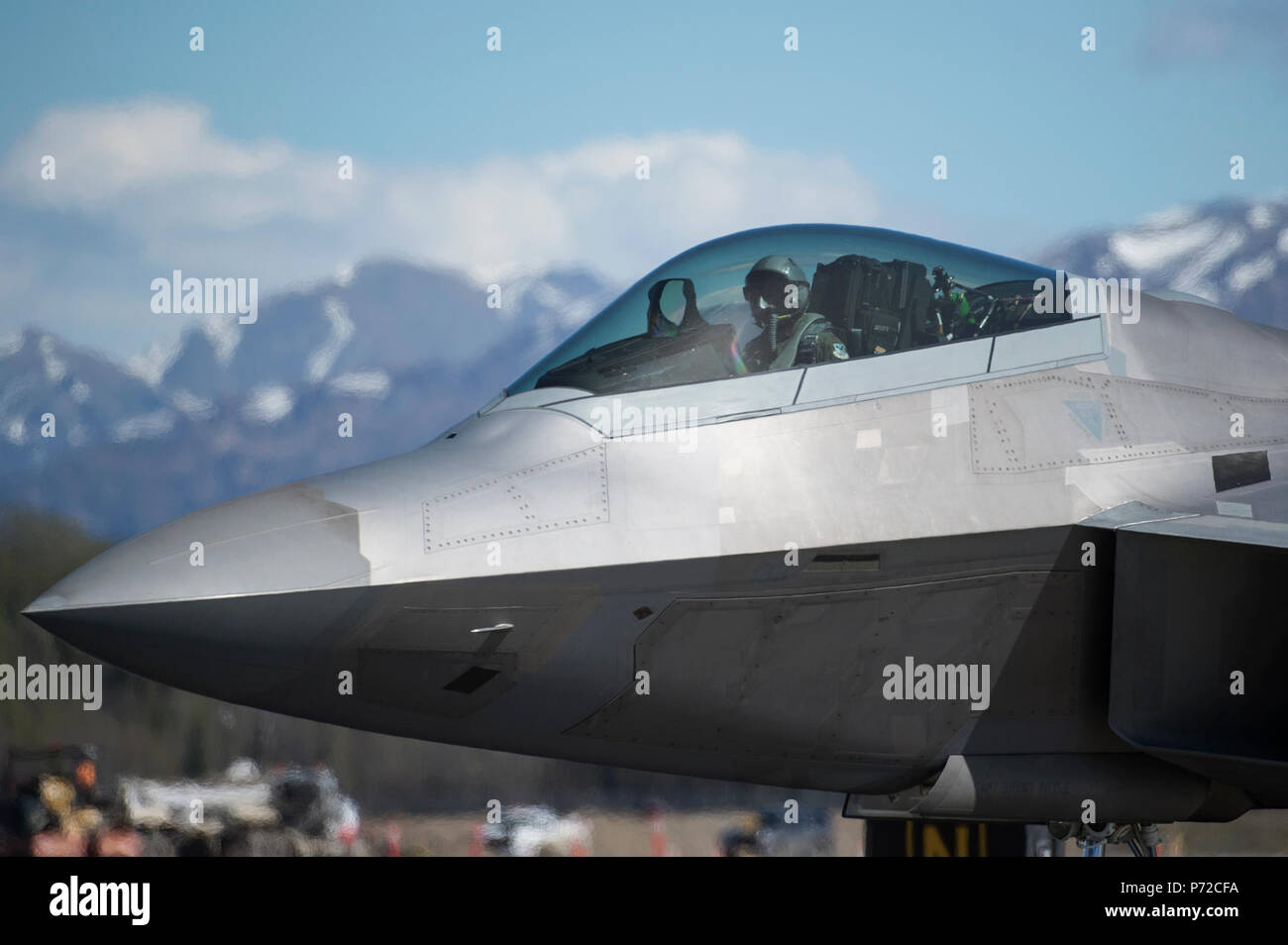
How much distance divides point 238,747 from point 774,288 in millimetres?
13613

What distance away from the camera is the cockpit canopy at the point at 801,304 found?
5051 millimetres

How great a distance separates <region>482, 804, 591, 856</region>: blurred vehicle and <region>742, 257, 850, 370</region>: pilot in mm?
10578

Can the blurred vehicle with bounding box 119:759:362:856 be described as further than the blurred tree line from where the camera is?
No

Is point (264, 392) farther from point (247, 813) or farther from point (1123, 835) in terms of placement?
point (1123, 835)

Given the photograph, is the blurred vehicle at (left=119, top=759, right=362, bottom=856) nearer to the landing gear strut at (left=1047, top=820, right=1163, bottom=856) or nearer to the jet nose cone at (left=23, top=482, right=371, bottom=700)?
the landing gear strut at (left=1047, top=820, right=1163, bottom=856)

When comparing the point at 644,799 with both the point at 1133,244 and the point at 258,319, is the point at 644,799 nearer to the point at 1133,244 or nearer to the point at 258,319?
the point at 1133,244

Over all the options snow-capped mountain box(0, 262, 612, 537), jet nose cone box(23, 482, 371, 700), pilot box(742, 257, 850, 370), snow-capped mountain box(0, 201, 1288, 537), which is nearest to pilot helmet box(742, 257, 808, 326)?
pilot box(742, 257, 850, 370)

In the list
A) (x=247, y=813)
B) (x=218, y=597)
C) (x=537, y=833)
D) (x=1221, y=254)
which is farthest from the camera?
(x=1221, y=254)

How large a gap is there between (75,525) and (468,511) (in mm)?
15581

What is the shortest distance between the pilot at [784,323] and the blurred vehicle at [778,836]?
11.6 m


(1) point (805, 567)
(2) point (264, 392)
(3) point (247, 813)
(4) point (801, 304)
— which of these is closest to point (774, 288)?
(4) point (801, 304)

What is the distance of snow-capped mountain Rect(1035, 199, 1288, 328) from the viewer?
29484 mm

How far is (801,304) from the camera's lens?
521 cm
